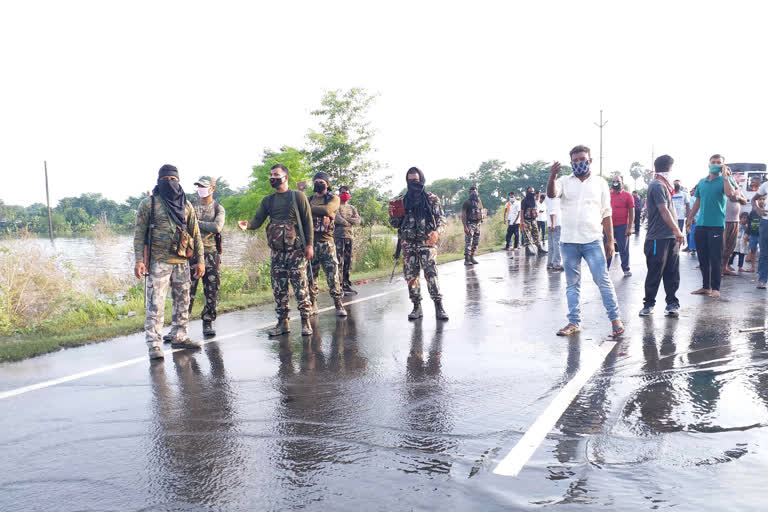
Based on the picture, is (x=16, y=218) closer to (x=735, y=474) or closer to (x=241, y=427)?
(x=241, y=427)

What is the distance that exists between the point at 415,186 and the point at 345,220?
2851 mm

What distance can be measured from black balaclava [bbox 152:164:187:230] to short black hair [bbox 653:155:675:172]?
6055 millimetres

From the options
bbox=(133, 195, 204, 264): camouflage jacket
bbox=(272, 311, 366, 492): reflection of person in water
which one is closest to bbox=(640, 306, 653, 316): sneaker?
bbox=(272, 311, 366, 492): reflection of person in water

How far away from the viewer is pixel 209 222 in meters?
7.63

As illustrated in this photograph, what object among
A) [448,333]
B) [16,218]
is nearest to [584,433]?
[448,333]

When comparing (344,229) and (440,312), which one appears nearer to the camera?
(440,312)

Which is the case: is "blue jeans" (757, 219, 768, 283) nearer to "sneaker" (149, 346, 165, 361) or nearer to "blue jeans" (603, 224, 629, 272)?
"blue jeans" (603, 224, 629, 272)

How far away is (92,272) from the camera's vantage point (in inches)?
629

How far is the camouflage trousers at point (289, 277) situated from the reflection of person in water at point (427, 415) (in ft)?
6.05

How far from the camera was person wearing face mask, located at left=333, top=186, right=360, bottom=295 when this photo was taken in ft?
33.3

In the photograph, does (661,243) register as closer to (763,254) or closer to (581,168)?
(581,168)

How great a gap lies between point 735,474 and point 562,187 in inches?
162

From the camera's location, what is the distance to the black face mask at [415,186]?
7.50 meters

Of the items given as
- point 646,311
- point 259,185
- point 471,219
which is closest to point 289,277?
point 646,311
